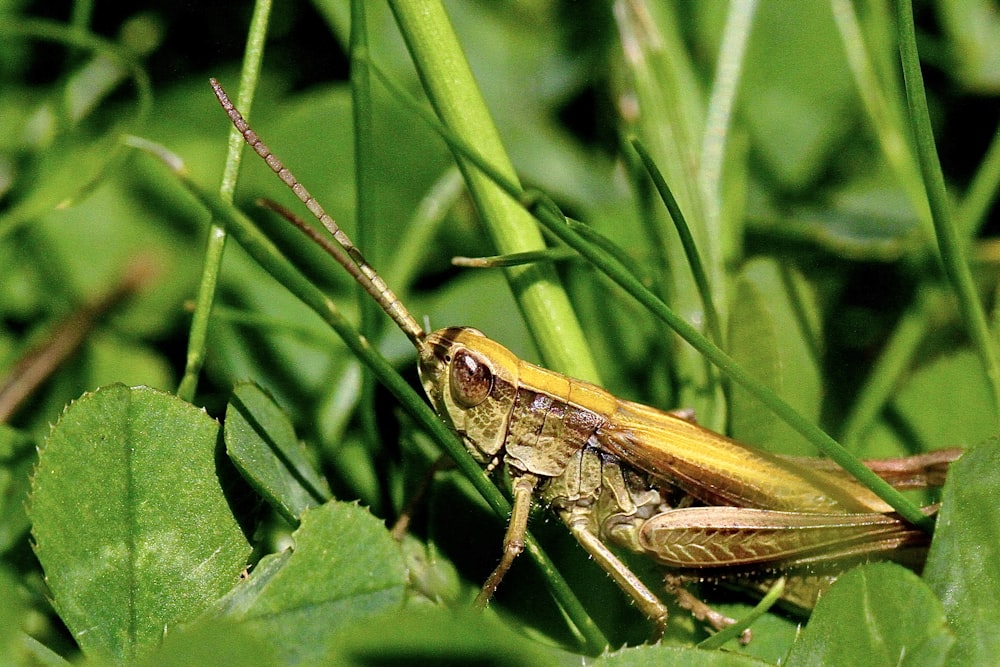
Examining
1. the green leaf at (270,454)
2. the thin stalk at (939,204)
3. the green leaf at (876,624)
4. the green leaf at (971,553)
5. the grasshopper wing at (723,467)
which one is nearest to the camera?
the green leaf at (876,624)

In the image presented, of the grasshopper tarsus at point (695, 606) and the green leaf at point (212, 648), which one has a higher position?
the green leaf at point (212, 648)

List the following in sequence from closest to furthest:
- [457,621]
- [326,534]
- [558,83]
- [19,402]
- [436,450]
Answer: [457,621], [326,534], [436,450], [19,402], [558,83]

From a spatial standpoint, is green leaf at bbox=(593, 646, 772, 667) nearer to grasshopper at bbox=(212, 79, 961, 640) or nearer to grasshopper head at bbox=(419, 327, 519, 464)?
grasshopper at bbox=(212, 79, 961, 640)

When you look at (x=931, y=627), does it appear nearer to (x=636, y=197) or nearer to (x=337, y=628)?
(x=337, y=628)

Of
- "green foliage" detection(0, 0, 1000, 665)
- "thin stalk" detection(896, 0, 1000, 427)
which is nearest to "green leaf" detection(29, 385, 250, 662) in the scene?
"green foliage" detection(0, 0, 1000, 665)

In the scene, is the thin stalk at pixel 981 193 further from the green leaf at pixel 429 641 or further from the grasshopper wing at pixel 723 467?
the green leaf at pixel 429 641

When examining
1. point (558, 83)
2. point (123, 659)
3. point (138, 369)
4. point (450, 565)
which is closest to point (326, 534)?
point (123, 659)

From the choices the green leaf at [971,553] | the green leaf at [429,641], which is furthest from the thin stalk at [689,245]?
the green leaf at [429,641]

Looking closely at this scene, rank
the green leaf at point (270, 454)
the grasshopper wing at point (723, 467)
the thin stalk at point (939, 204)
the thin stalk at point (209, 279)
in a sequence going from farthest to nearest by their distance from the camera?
the grasshopper wing at point (723, 467)
the thin stalk at point (209, 279)
the thin stalk at point (939, 204)
the green leaf at point (270, 454)
